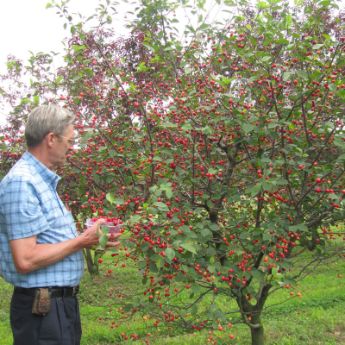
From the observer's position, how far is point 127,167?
9.55 feet

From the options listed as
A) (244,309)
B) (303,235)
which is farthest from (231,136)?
(244,309)

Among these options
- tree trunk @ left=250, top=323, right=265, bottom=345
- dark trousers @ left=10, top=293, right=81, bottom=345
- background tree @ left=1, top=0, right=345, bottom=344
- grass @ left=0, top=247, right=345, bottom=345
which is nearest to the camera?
dark trousers @ left=10, top=293, right=81, bottom=345

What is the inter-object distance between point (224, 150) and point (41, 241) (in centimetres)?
143

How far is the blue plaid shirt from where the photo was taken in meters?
2.01

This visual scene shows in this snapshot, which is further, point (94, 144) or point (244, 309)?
point (244, 309)

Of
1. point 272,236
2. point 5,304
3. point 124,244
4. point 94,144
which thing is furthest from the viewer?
point 5,304

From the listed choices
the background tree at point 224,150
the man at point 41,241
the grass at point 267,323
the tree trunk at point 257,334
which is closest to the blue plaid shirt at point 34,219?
the man at point 41,241

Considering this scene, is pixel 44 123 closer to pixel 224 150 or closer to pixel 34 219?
pixel 34 219

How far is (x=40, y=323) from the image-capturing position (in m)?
2.11

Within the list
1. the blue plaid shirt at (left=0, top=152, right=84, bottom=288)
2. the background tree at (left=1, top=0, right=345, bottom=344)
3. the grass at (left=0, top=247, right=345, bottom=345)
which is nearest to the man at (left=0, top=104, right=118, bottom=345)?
the blue plaid shirt at (left=0, top=152, right=84, bottom=288)

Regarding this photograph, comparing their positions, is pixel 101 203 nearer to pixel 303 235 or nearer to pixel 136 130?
pixel 136 130

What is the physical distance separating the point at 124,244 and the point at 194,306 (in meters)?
0.73

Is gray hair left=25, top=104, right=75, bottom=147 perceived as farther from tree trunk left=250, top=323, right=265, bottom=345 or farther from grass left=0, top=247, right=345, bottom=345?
tree trunk left=250, top=323, right=265, bottom=345

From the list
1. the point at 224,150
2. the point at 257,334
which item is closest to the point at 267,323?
the point at 257,334
